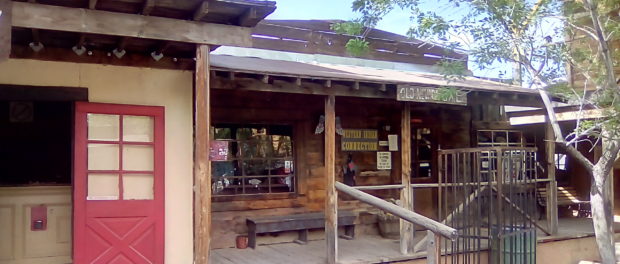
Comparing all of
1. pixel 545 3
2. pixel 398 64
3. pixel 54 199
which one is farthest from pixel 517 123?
pixel 54 199

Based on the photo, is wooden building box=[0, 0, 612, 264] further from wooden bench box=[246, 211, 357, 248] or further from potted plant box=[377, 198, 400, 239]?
potted plant box=[377, 198, 400, 239]

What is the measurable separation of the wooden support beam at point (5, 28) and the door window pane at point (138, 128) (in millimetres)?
1909

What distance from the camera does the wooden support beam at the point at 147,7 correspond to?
176 inches

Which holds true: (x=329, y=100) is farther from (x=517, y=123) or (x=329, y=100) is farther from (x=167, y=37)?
(x=517, y=123)

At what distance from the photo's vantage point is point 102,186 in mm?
5742

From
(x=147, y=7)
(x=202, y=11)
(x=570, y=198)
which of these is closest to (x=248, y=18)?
(x=202, y=11)

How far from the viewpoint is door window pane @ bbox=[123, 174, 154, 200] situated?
230 inches

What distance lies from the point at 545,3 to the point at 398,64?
3.63 metres

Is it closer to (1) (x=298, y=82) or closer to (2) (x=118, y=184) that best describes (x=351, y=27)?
(1) (x=298, y=82)

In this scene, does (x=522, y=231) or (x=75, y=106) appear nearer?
(x=75, y=106)

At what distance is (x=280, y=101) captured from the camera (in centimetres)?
827

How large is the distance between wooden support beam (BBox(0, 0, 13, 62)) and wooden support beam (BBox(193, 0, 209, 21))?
1.40 metres

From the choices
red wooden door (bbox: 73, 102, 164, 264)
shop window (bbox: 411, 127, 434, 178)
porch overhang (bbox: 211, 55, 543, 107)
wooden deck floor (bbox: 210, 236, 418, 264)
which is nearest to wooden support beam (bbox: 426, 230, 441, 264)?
wooden deck floor (bbox: 210, 236, 418, 264)

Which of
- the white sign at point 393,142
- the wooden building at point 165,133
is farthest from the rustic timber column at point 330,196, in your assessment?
the white sign at point 393,142
